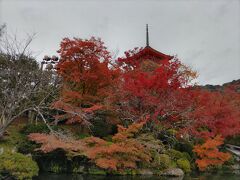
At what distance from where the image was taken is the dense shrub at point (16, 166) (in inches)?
537

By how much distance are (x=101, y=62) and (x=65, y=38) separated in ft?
9.27

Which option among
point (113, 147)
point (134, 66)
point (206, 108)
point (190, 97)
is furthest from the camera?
point (134, 66)

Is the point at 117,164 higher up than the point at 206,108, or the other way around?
the point at 206,108

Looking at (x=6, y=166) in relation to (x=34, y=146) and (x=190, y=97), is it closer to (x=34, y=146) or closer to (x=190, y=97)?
(x=34, y=146)

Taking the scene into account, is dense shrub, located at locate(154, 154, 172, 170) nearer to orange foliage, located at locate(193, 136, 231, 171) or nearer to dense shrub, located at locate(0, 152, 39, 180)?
orange foliage, located at locate(193, 136, 231, 171)

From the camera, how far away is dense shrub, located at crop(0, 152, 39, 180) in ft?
44.8

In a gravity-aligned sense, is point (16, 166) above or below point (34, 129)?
below

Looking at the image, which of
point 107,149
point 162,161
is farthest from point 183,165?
point 107,149

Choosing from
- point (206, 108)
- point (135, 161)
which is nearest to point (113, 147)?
point (135, 161)

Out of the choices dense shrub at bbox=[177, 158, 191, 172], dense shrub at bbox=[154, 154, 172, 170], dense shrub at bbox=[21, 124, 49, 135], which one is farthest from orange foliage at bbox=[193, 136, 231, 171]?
dense shrub at bbox=[21, 124, 49, 135]

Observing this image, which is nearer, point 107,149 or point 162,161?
point 107,149

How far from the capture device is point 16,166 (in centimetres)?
1375

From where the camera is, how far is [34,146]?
1723 cm

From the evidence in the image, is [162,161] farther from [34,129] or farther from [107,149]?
[34,129]
